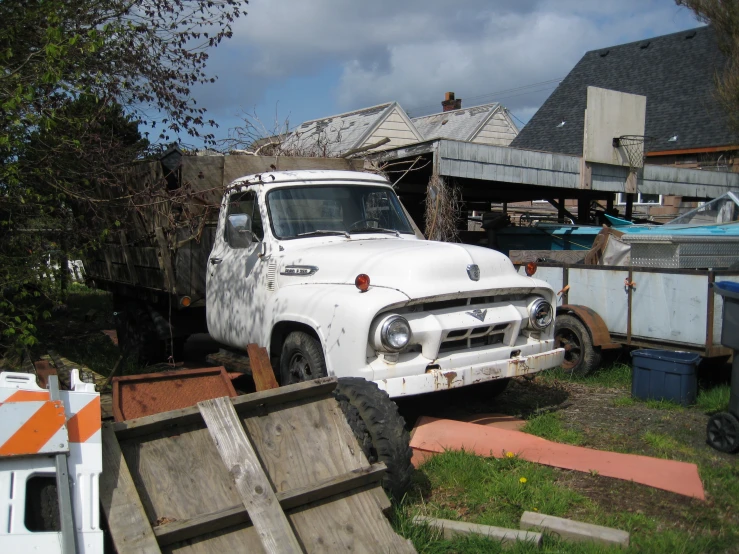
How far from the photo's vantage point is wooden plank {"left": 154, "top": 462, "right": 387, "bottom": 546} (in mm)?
2953

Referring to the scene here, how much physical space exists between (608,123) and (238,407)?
44.8 feet

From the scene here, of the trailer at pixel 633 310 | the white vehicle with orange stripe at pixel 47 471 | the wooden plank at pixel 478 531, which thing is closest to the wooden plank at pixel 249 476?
the white vehicle with orange stripe at pixel 47 471

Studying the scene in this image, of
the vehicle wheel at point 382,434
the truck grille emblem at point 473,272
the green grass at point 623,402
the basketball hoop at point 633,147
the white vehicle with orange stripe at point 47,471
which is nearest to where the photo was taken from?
the white vehicle with orange stripe at point 47,471

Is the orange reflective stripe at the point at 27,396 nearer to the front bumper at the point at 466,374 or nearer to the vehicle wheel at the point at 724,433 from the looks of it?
the front bumper at the point at 466,374

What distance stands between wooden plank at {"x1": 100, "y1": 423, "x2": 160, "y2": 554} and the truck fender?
18.3ft

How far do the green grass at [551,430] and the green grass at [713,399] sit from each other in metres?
1.45

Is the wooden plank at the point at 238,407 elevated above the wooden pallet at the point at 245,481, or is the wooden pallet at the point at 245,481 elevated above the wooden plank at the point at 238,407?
the wooden plank at the point at 238,407

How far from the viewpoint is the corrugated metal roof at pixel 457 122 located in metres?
30.8

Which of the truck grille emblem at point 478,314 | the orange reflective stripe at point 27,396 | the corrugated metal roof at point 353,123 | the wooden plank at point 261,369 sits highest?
the corrugated metal roof at point 353,123

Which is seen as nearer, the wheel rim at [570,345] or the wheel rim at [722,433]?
the wheel rim at [722,433]

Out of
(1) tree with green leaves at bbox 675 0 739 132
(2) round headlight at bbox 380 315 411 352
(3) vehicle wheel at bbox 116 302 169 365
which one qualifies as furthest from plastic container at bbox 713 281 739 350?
(1) tree with green leaves at bbox 675 0 739 132

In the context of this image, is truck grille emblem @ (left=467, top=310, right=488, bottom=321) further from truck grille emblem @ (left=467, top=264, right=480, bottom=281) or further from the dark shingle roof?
the dark shingle roof

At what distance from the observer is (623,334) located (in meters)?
7.56

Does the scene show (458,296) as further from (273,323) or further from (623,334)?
(623,334)
